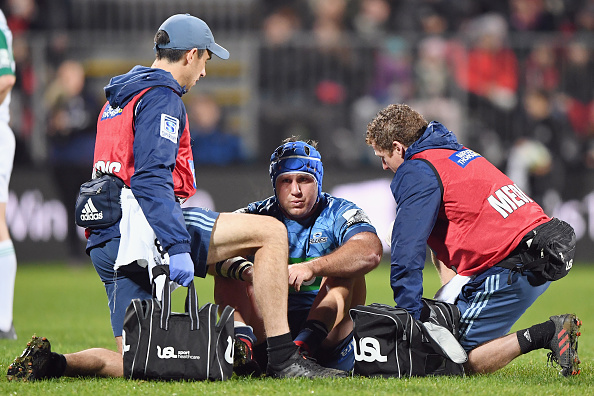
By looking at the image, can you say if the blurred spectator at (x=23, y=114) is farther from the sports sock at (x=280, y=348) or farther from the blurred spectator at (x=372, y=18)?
the sports sock at (x=280, y=348)

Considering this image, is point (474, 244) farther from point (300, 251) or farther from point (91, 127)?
point (91, 127)

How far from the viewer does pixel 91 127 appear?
47.1 feet

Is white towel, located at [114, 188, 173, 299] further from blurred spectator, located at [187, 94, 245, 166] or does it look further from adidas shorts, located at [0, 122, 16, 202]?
blurred spectator, located at [187, 94, 245, 166]

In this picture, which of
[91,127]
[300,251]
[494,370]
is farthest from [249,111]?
[494,370]

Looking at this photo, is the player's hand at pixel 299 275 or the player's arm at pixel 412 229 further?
the player's hand at pixel 299 275

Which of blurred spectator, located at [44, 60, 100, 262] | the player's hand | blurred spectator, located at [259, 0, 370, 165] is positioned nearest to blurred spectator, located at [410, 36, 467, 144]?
blurred spectator, located at [259, 0, 370, 165]

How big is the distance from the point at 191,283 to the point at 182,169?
824 millimetres

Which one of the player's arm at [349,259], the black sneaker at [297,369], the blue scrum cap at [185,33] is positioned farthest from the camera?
the player's arm at [349,259]

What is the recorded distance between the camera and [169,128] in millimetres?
4895

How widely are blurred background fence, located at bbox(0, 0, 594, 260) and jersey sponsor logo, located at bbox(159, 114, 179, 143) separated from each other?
9417mm

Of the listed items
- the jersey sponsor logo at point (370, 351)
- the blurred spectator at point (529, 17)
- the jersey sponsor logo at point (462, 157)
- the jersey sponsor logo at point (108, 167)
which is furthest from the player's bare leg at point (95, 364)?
the blurred spectator at point (529, 17)

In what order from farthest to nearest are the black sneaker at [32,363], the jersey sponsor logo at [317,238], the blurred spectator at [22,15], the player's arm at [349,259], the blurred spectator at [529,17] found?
the blurred spectator at [529,17] < the blurred spectator at [22,15] < the jersey sponsor logo at [317,238] < the player's arm at [349,259] < the black sneaker at [32,363]

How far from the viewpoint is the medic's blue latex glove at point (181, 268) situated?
4.70 m

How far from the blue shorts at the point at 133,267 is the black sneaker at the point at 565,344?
2.08 meters
